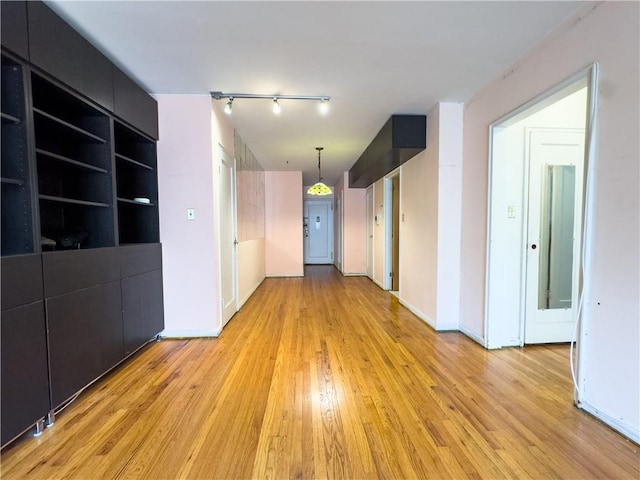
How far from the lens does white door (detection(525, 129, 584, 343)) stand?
8.87 ft

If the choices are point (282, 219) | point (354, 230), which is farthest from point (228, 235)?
point (354, 230)

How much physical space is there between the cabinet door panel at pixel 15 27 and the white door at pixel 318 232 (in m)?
7.75

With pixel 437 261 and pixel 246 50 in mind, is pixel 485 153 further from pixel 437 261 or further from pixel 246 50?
pixel 246 50

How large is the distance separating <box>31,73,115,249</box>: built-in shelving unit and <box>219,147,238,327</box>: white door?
1140 millimetres

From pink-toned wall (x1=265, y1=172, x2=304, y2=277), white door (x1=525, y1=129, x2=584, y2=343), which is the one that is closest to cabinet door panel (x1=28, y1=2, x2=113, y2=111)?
white door (x1=525, y1=129, x2=584, y2=343)

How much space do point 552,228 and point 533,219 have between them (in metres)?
0.21

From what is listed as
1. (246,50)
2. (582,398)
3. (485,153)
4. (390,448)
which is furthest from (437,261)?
(246,50)

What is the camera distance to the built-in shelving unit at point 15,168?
1520 mm

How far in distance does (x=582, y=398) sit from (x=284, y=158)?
505cm

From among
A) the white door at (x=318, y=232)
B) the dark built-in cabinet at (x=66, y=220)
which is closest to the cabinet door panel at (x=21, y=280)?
the dark built-in cabinet at (x=66, y=220)

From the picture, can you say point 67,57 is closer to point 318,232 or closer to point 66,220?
point 66,220

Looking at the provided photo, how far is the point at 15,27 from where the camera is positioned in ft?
4.88

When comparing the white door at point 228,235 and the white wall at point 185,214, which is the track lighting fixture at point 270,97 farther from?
the white door at point 228,235

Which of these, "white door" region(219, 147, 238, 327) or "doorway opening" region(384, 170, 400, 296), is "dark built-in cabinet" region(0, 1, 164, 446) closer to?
"white door" region(219, 147, 238, 327)
